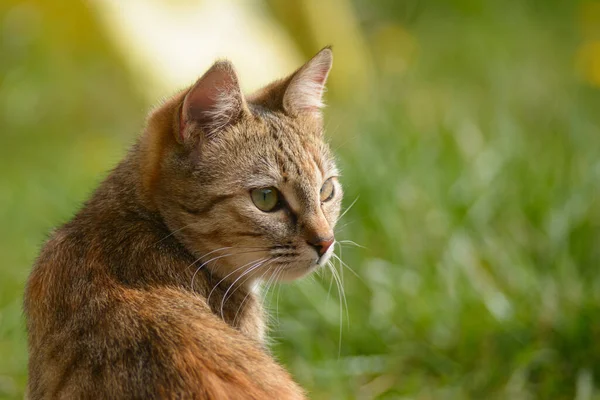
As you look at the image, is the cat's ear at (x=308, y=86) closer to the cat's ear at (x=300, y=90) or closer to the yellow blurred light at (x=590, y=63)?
the cat's ear at (x=300, y=90)

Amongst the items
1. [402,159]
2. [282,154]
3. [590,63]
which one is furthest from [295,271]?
[590,63]

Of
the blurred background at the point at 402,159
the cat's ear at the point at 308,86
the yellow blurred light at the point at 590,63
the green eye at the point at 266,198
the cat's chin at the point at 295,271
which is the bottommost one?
the yellow blurred light at the point at 590,63

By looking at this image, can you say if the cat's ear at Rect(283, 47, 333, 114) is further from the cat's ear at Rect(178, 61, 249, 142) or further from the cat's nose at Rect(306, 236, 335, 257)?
the cat's nose at Rect(306, 236, 335, 257)

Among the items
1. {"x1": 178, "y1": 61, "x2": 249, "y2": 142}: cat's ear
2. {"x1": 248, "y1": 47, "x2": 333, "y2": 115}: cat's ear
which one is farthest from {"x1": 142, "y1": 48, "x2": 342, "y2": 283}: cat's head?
{"x1": 248, "y1": 47, "x2": 333, "y2": 115}: cat's ear

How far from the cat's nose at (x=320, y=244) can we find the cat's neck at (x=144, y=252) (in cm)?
24

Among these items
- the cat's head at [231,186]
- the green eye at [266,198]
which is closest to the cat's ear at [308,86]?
the cat's head at [231,186]

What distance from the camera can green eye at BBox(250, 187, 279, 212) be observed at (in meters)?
2.15

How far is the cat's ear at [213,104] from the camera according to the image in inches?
81.3

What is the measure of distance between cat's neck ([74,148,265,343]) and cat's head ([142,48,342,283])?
0.04m

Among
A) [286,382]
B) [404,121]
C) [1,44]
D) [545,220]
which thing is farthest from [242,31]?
[286,382]

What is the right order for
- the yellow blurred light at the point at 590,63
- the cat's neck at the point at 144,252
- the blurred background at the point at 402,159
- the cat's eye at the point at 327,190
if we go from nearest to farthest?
the cat's neck at the point at 144,252
the cat's eye at the point at 327,190
the blurred background at the point at 402,159
the yellow blurred light at the point at 590,63

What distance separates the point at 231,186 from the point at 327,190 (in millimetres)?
345

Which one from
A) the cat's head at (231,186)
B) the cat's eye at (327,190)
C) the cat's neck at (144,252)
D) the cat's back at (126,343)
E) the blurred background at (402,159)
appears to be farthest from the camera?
the blurred background at (402,159)

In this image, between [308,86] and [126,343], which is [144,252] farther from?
[308,86]
